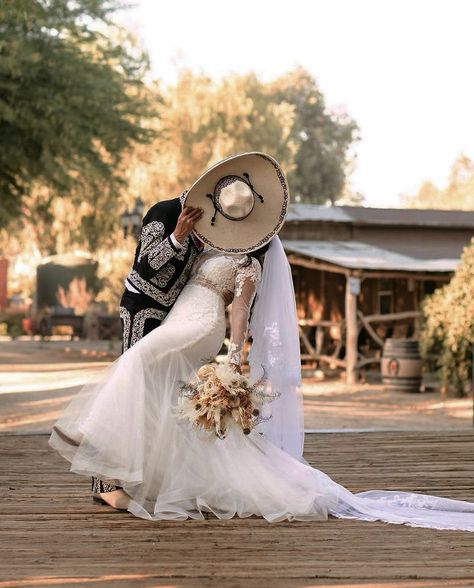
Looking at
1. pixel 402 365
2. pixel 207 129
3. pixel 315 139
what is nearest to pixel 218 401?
pixel 402 365

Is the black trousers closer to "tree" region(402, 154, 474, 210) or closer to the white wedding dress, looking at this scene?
the white wedding dress

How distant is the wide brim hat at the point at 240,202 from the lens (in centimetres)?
636

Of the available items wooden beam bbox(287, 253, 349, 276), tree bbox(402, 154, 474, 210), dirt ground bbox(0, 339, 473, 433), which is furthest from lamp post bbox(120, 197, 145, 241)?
tree bbox(402, 154, 474, 210)

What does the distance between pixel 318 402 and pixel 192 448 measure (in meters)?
13.3

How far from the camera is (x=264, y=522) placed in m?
6.00

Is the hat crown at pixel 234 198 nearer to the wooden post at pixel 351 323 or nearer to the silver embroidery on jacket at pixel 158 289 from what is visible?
the silver embroidery on jacket at pixel 158 289

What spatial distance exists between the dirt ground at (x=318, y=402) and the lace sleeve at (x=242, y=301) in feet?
21.1

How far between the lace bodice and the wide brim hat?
12 centimetres

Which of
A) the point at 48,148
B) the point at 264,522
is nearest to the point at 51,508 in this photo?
the point at 264,522

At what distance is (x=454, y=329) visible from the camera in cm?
1905

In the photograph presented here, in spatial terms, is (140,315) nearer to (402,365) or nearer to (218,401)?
(218,401)

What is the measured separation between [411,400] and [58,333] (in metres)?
21.2

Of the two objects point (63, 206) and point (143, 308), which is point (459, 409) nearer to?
point (143, 308)

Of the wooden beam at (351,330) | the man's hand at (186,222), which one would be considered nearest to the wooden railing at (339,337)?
the wooden beam at (351,330)
